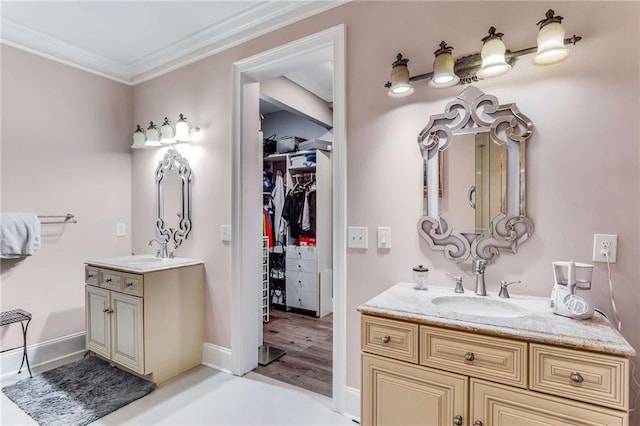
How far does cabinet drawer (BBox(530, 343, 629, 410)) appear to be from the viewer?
3.33 ft

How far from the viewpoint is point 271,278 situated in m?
4.54

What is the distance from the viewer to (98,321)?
2.60 metres

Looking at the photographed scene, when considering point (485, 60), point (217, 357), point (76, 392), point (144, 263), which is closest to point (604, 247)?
point (485, 60)

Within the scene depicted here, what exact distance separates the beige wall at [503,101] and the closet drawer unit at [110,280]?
638 mm

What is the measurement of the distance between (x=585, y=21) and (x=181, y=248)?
3014 mm

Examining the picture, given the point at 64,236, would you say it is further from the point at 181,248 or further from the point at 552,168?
the point at 552,168

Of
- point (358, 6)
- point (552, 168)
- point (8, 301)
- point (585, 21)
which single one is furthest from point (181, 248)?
point (585, 21)

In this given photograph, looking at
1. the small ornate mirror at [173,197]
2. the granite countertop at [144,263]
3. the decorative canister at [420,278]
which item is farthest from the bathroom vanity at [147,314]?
the decorative canister at [420,278]

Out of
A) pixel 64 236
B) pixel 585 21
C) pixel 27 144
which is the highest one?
pixel 585 21

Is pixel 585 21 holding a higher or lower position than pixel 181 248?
higher

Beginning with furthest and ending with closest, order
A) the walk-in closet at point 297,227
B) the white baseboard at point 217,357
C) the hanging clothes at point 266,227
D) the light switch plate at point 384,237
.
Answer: the hanging clothes at point 266,227, the walk-in closet at point 297,227, the white baseboard at point 217,357, the light switch plate at point 384,237

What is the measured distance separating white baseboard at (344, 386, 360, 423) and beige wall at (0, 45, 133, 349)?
2469mm

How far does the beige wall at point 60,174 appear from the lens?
8.46ft

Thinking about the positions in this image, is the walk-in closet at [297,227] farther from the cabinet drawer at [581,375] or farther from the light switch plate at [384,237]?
the cabinet drawer at [581,375]
